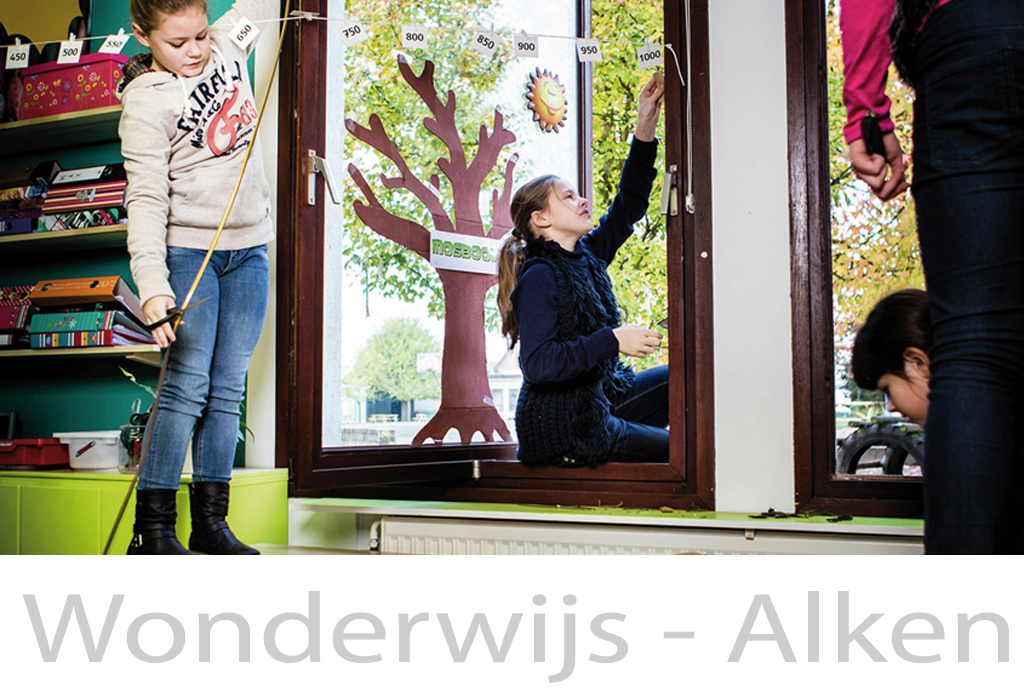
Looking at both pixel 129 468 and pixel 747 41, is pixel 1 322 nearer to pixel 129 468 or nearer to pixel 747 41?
pixel 129 468

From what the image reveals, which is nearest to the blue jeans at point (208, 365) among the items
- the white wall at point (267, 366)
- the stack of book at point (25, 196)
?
the white wall at point (267, 366)

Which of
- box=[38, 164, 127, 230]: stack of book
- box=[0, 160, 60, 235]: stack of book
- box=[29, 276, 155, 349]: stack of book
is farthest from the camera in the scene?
box=[0, 160, 60, 235]: stack of book

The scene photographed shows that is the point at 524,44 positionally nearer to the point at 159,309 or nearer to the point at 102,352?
the point at 159,309

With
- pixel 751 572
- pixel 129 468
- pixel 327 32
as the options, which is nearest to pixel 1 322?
pixel 129 468

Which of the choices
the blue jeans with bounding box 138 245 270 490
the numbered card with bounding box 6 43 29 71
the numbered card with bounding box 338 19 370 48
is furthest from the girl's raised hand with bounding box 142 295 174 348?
the numbered card with bounding box 6 43 29 71

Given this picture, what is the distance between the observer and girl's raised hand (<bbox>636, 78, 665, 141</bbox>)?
226 centimetres

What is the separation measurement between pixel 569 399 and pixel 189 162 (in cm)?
105

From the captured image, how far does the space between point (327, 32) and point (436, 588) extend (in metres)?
1.73

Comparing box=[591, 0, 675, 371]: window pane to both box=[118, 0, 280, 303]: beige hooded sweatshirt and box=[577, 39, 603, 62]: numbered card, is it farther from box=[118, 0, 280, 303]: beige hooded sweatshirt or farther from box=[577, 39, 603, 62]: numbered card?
box=[118, 0, 280, 303]: beige hooded sweatshirt

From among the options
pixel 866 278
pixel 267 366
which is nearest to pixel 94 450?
pixel 267 366

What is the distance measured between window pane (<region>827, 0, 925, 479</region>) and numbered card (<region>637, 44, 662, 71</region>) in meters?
0.42

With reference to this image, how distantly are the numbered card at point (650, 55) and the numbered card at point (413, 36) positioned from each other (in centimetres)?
54

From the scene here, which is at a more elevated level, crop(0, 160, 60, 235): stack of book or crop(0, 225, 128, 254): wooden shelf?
crop(0, 160, 60, 235): stack of book

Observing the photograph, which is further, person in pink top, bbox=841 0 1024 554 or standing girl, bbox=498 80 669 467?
standing girl, bbox=498 80 669 467
